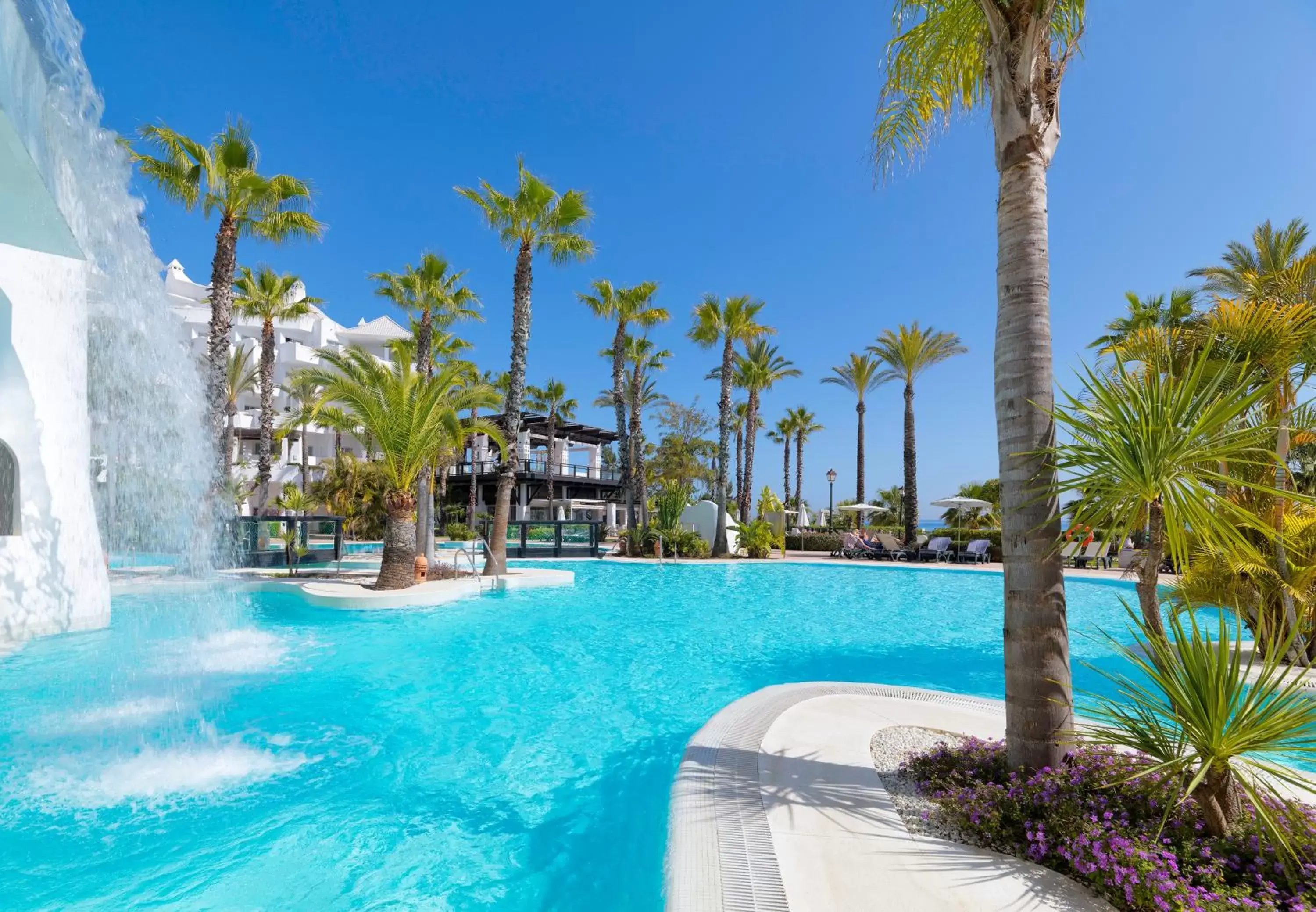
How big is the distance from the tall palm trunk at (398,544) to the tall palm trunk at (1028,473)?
42.1 ft

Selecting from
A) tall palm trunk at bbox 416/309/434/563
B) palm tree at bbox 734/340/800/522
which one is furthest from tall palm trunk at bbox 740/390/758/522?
tall palm trunk at bbox 416/309/434/563

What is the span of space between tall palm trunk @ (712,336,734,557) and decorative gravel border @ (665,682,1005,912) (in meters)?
20.1

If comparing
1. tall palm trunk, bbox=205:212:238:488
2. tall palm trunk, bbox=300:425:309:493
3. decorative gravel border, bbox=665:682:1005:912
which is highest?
tall palm trunk, bbox=205:212:238:488

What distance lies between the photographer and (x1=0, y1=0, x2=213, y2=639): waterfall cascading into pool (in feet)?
24.2

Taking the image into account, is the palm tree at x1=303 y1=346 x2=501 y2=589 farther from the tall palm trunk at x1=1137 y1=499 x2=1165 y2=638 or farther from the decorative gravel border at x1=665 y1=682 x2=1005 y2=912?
the tall palm trunk at x1=1137 y1=499 x2=1165 y2=638

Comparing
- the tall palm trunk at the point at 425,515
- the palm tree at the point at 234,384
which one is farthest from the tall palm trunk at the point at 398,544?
the palm tree at the point at 234,384

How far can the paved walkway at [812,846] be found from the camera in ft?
8.51

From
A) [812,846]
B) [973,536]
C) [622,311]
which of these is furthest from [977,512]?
[812,846]

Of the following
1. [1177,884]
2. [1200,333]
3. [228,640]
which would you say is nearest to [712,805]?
[1177,884]

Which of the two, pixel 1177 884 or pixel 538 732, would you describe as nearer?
pixel 1177 884

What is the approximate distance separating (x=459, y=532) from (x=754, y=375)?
18075mm

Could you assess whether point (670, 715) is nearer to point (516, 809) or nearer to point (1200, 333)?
point (516, 809)

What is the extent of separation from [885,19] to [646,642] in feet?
28.7

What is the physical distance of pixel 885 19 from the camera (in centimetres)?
544
